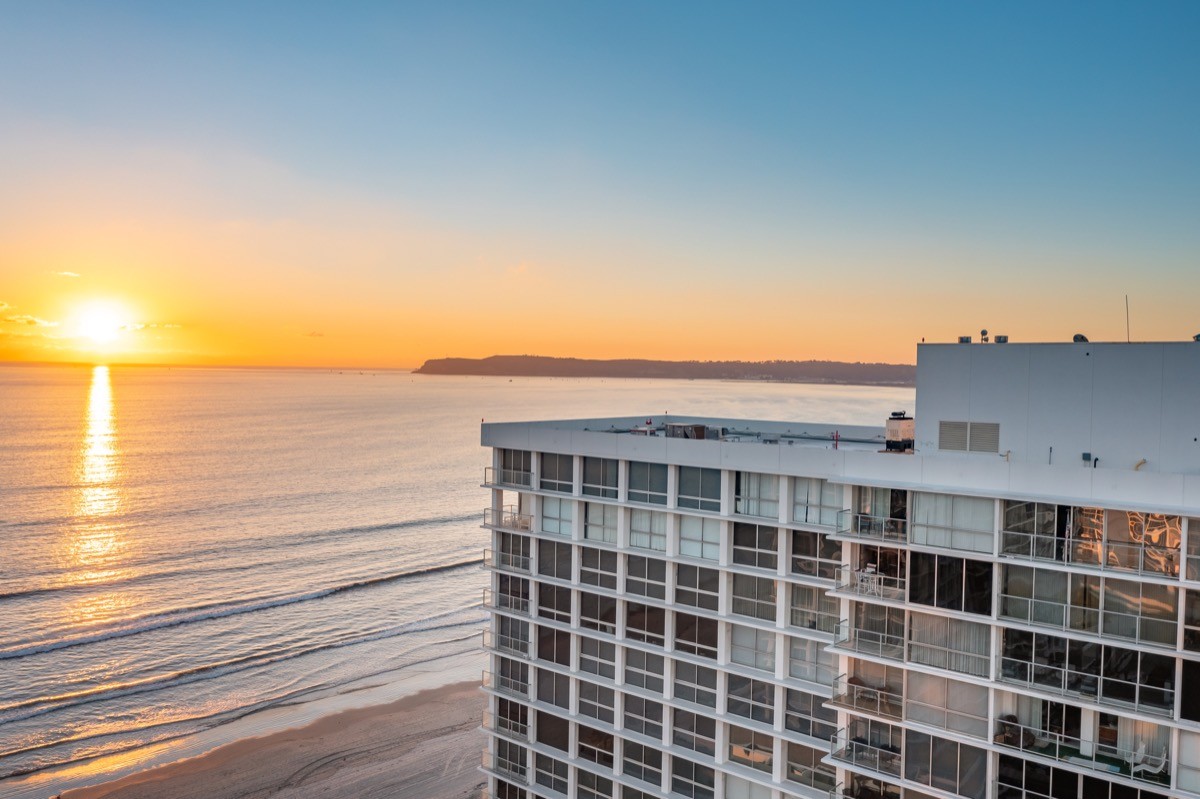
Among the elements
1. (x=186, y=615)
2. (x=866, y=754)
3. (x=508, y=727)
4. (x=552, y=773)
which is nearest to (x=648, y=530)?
(x=866, y=754)

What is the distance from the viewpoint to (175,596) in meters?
67.3

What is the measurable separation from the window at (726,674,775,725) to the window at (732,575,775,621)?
1.84 m

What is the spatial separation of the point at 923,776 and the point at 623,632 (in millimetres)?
9469

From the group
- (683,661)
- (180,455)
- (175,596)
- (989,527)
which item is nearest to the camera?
(989,527)

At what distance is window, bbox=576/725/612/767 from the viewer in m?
29.0

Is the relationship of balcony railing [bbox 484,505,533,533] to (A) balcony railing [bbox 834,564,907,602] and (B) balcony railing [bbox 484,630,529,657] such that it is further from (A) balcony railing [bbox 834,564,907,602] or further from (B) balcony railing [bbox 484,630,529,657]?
(A) balcony railing [bbox 834,564,907,602]

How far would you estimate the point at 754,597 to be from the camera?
25.5m

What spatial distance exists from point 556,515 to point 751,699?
27.1 ft

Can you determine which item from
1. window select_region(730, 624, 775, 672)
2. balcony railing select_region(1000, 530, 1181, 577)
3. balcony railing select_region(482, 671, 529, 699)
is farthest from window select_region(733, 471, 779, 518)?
balcony railing select_region(482, 671, 529, 699)

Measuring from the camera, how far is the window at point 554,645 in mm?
29609

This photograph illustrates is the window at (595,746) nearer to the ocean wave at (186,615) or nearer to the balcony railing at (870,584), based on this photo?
the balcony railing at (870,584)

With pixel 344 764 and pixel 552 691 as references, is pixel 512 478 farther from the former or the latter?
pixel 344 764

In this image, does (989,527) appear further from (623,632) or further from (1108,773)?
(623,632)

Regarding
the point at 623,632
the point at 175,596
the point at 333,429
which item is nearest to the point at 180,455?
the point at 333,429
